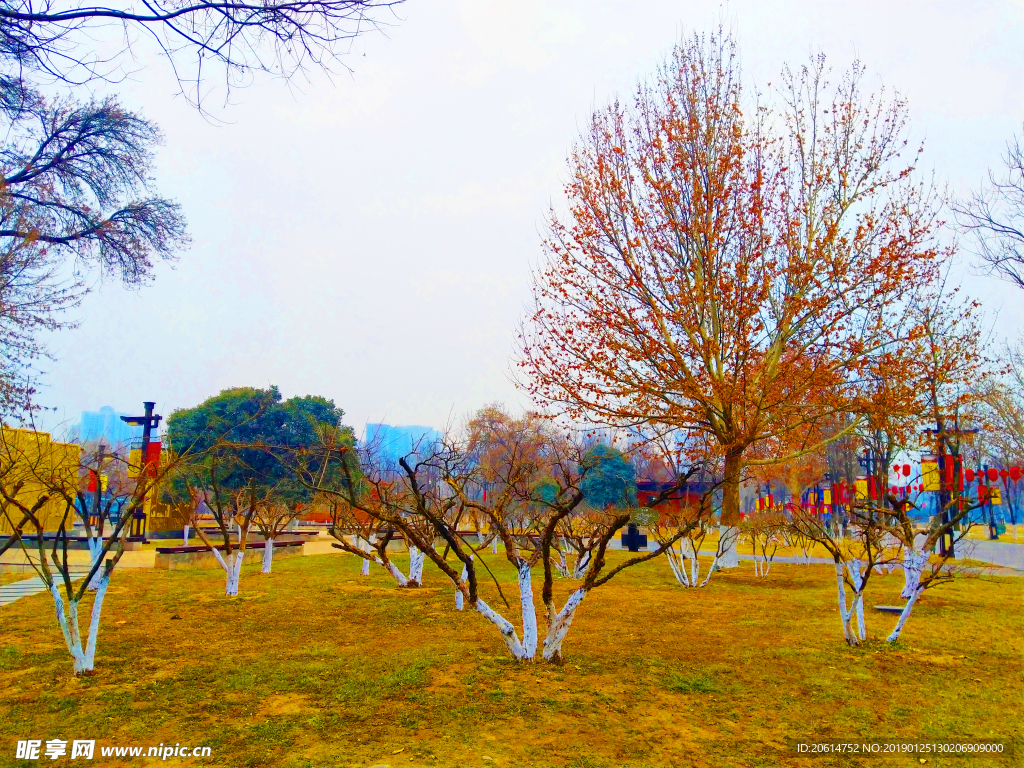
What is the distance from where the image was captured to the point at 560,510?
21.0 ft

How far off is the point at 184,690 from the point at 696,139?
47.4ft

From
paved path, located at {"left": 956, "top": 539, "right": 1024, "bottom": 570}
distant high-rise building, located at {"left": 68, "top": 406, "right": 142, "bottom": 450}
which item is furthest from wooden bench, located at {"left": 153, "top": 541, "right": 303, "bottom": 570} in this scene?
paved path, located at {"left": 956, "top": 539, "right": 1024, "bottom": 570}

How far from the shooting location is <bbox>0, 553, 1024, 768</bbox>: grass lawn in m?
4.72

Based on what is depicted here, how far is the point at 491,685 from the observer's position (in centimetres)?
606

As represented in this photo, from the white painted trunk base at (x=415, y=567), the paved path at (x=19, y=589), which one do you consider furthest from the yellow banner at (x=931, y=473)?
the paved path at (x=19, y=589)

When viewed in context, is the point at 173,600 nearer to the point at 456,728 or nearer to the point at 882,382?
the point at 456,728

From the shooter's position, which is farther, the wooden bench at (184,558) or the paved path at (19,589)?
the wooden bench at (184,558)

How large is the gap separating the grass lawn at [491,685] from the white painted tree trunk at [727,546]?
214 inches

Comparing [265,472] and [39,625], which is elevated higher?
[265,472]

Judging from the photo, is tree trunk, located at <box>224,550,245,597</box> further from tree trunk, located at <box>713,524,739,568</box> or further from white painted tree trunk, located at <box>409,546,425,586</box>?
tree trunk, located at <box>713,524,739,568</box>

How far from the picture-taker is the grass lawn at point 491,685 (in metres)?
4.72

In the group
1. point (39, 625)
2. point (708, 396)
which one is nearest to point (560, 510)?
point (39, 625)

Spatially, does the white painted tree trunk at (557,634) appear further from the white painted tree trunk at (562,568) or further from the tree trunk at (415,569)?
the white painted tree trunk at (562,568)

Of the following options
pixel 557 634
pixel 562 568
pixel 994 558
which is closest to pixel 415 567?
pixel 562 568
